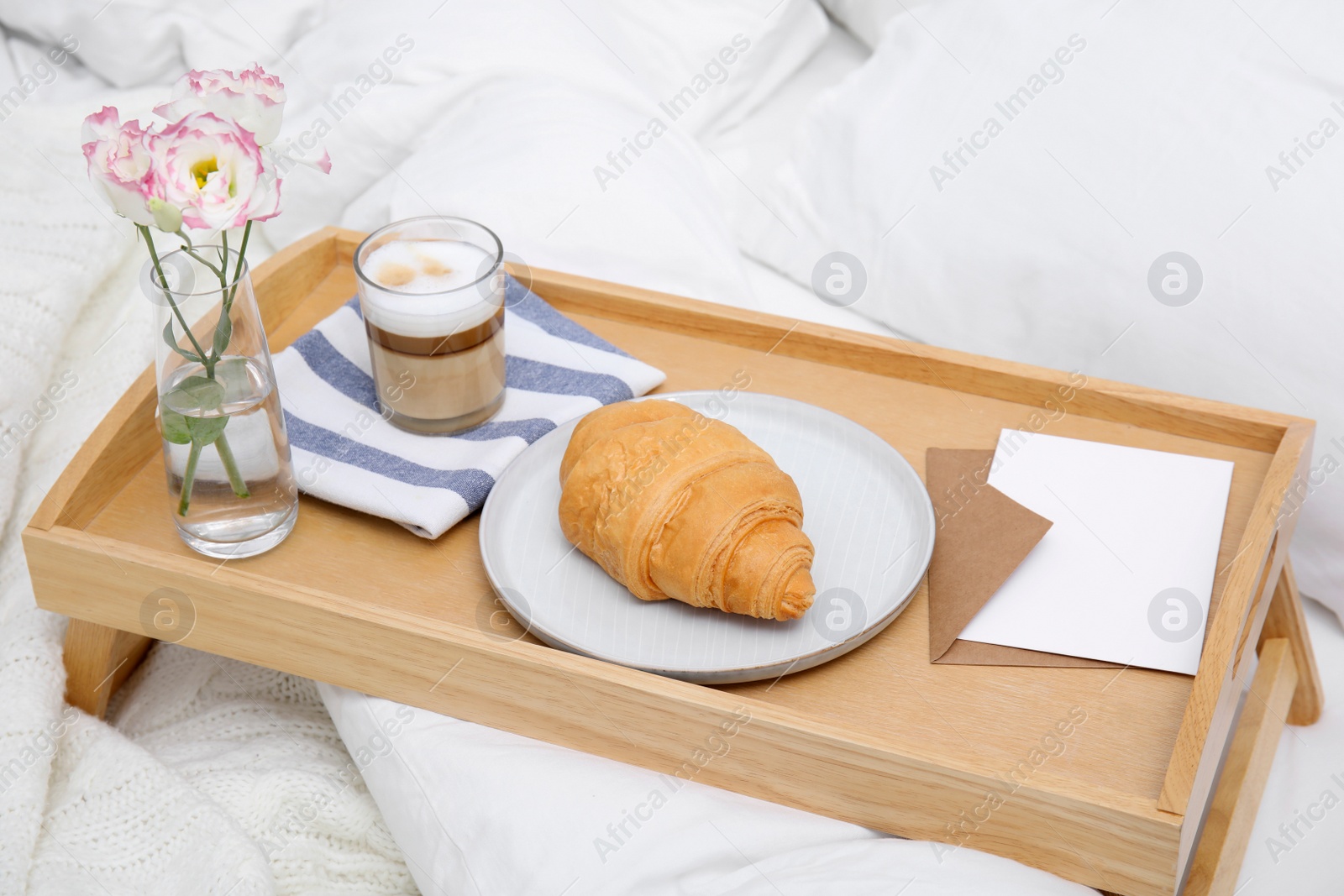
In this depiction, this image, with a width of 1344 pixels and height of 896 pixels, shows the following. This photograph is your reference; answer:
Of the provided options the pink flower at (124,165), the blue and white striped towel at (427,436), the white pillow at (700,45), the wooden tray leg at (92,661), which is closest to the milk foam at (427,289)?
the blue and white striped towel at (427,436)

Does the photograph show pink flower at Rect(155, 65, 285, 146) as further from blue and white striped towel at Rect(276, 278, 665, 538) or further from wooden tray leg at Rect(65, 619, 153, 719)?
wooden tray leg at Rect(65, 619, 153, 719)

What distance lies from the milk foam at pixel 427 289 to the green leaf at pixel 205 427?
15 cm

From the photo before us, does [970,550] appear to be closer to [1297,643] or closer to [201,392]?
[1297,643]

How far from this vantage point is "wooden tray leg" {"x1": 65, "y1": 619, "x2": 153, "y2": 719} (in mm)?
919

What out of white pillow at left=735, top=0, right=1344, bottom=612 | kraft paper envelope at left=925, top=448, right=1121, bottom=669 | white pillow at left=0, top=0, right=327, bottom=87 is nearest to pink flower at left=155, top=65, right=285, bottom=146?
kraft paper envelope at left=925, top=448, right=1121, bottom=669

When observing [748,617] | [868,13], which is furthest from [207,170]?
[868,13]

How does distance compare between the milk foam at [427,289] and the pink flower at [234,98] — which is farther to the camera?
the milk foam at [427,289]

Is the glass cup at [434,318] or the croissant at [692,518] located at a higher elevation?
the croissant at [692,518]

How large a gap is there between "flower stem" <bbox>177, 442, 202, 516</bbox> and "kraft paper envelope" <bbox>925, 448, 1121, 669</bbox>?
0.53 metres

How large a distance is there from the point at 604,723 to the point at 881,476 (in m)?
0.31

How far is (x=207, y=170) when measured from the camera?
2.13ft

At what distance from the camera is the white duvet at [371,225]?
744 millimetres

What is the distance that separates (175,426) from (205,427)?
0.07 feet

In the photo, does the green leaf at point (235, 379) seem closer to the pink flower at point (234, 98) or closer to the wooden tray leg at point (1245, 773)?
the pink flower at point (234, 98)
